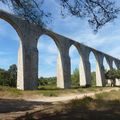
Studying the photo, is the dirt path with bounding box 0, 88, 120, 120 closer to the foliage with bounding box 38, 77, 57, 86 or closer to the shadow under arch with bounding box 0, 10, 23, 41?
the shadow under arch with bounding box 0, 10, 23, 41

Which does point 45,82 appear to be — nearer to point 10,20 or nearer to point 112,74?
point 112,74

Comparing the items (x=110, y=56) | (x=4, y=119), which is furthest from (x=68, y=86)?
(x=4, y=119)

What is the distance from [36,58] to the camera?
106 ft

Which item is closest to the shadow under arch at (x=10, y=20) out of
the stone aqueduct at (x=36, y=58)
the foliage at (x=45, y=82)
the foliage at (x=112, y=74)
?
the stone aqueduct at (x=36, y=58)

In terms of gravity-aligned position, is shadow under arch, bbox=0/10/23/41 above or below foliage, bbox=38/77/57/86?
above

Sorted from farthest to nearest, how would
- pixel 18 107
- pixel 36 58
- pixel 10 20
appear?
pixel 36 58
pixel 10 20
pixel 18 107

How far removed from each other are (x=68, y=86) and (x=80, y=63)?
7818 millimetres

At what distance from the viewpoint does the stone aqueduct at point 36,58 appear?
30072mm

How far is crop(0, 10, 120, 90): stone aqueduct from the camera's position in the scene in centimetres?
3007

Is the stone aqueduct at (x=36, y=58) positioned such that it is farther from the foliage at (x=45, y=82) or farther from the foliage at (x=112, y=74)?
the foliage at (x=45, y=82)

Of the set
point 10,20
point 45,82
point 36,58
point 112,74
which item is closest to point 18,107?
point 10,20

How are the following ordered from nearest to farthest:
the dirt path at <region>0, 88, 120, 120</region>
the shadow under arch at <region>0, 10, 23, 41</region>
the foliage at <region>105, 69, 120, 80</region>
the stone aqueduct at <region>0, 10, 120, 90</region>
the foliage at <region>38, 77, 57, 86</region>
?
the dirt path at <region>0, 88, 120, 120</region> < the shadow under arch at <region>0, 10, 23, 41</region> < the stone aqueduct at <region>0, 10, 120, 90</region> < the foliage at <region>105, 69, 120, 80</region> < the foliage at <region>38, 77, 57, 86</region>

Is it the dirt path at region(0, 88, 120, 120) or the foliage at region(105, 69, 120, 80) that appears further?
the foliage at region(105, 69, 120, 80)

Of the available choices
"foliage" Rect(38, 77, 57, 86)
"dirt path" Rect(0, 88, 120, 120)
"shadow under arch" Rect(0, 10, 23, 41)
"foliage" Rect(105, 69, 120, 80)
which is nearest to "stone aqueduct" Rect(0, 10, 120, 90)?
"shadow under arch" Rect(0, 10, 23, 41)
